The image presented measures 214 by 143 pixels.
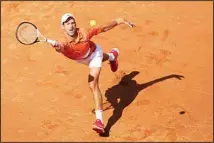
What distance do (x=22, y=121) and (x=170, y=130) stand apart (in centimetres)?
258

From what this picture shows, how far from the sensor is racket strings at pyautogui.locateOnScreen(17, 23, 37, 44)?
736 centimetres

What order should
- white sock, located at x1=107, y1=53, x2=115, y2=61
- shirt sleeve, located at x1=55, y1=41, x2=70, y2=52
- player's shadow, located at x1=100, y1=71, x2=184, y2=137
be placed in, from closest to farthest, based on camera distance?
shirt sleeve, located at x1=55, y1=41, x2=70, y2=52
player's shadow, located at x1=100, y1=71, x2=184, y2=137
white sock, located at x1=107, y1=53, x2=115, y2=61

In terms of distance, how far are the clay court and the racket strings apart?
1.67m

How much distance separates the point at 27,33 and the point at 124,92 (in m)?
2.36

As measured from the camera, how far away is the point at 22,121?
8477 mm

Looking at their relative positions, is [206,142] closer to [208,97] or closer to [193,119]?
[193,119]

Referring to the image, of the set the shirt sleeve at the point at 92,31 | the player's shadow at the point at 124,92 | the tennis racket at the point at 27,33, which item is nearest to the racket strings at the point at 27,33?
the tennis racket at the point at 27,33

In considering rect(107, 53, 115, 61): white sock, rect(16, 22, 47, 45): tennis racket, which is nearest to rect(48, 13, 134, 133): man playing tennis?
rect(16, 22, 47, 45): tennis racket

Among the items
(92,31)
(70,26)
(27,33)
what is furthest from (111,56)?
(27,33)

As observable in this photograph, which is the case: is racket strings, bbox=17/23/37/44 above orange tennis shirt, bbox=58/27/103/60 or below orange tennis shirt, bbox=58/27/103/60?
above

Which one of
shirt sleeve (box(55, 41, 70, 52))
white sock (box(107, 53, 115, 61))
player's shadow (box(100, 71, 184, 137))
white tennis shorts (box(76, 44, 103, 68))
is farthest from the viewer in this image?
white sock (box(107, 53, 115, 61))

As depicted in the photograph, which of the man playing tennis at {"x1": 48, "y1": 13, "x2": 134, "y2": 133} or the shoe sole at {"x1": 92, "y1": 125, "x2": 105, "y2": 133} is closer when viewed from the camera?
the man playing tennis at {"x1": 48, "y1": 13, "x2": 134, "y2": 133}

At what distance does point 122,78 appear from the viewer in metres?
9.33

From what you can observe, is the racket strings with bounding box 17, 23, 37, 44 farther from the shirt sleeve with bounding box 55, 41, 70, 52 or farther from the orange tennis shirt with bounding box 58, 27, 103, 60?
the orange tennis shirt with bounding box 58, 27, 103, 60
